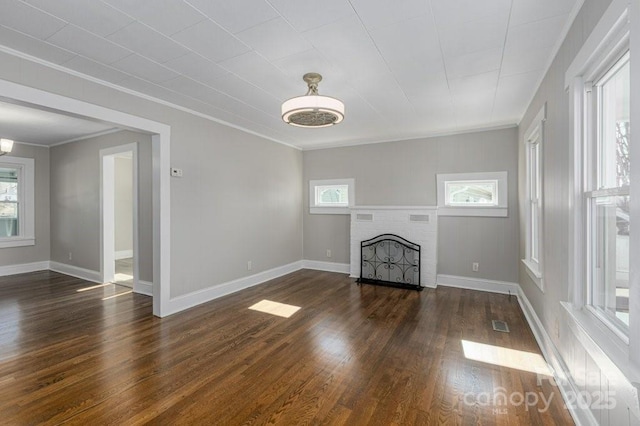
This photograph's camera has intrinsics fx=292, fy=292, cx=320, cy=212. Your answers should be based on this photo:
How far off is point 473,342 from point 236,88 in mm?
3423

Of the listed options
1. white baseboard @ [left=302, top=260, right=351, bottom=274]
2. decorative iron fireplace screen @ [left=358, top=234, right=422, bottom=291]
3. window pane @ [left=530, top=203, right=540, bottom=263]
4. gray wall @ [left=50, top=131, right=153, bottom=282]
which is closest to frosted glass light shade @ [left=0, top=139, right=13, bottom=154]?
gray wall @ [left=50, top=131, right=153, bottom=282]

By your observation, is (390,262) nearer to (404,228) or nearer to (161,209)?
(404,228)

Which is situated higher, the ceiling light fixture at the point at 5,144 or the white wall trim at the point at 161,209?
the ceiling light fixture at the point at 5,144

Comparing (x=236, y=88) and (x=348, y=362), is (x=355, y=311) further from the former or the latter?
(x=236, y=88)

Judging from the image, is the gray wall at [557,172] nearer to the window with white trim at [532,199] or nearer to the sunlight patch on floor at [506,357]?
the sunlight patch on floor at [506,357]

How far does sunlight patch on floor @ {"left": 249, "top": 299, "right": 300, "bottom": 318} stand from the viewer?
3521 millimetres

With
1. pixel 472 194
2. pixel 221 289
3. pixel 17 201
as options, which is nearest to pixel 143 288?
pixel 221 289

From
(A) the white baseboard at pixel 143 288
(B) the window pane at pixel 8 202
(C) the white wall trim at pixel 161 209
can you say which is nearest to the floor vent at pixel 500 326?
(C) the white wall trim at pixel 161 209

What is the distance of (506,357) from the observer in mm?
2467

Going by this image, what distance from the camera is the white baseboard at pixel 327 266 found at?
5.60 m

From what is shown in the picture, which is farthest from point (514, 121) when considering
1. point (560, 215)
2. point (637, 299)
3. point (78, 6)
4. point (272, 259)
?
point (78, 6)

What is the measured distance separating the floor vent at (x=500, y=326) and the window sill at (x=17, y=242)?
7904 mm

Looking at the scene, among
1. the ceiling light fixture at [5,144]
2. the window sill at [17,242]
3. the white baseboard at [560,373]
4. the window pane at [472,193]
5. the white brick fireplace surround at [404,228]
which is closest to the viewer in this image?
the white baseboard at [560,373]

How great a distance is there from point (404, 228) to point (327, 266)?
69.3 inches
